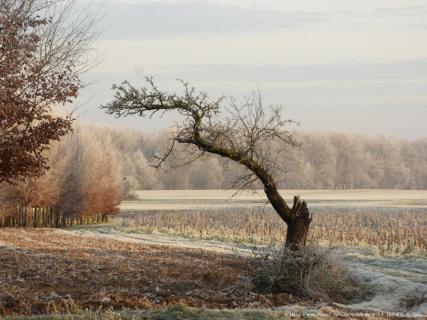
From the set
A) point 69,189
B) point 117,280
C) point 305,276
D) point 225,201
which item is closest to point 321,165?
point 225,201

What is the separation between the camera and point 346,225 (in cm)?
3381

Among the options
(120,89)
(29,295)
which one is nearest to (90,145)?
(120,89)

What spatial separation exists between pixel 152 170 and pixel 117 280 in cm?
7621

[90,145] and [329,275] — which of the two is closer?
[329,275]

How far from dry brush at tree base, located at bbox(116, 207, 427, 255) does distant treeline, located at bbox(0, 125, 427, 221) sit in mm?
3085

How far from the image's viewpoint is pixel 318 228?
31.5m

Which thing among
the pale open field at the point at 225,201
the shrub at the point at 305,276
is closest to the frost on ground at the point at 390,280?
the shrub at the point at 305,276

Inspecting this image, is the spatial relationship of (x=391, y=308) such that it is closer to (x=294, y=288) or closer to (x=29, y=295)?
(x=294, y=288)

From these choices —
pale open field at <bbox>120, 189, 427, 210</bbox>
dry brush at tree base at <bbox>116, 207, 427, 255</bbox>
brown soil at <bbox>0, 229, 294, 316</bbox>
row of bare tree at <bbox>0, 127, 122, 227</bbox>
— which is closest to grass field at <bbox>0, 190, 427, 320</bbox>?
brown soil at <bbox>0, 229, 294, 316</bbox>

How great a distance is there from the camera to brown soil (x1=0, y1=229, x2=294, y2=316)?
39.2 ft

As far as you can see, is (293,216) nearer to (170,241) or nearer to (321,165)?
(170,241)

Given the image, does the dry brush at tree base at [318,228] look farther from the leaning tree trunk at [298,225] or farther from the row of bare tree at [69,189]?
the leaning tree trunk at [298,225]

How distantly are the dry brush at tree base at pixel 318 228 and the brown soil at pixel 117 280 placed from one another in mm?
6512

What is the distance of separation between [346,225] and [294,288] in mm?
18991
